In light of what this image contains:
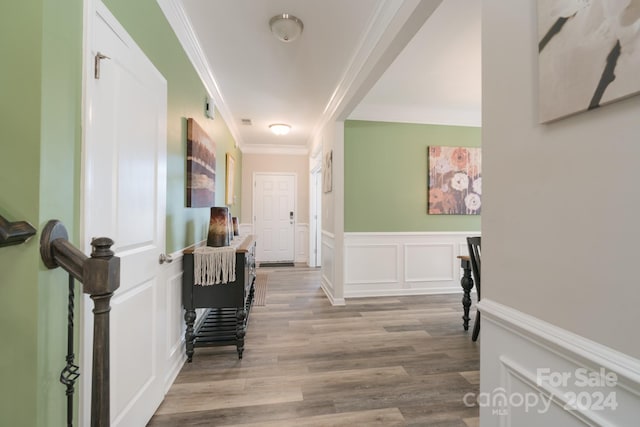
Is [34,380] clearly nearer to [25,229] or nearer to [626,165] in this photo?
[25,229]

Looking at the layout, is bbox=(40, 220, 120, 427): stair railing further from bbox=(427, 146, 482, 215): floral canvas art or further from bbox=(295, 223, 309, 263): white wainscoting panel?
bbox=(295, 223, 309, 263): white wainscoting panel

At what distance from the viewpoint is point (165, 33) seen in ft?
5.78

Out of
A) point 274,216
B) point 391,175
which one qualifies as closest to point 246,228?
point 274,216

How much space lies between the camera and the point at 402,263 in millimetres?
3834

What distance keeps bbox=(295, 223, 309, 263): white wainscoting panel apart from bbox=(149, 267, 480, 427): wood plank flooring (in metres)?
2.83

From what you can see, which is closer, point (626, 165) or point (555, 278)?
point (626, 165)

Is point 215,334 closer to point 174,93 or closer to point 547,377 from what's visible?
point 174,93

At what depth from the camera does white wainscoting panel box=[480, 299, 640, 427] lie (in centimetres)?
62

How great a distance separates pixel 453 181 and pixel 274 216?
3.58 meters

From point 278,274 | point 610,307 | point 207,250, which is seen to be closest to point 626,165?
point 610,307

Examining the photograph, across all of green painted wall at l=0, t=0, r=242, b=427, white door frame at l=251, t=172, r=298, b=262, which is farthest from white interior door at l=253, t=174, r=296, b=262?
green painted wall at l=0, t=0, r=242, b=427

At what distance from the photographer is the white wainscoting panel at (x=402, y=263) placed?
375cm

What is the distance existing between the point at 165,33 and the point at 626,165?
7.53 ft

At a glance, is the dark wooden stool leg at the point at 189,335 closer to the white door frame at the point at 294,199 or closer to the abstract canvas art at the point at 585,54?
the abstract canvas art at the point at 585,54
